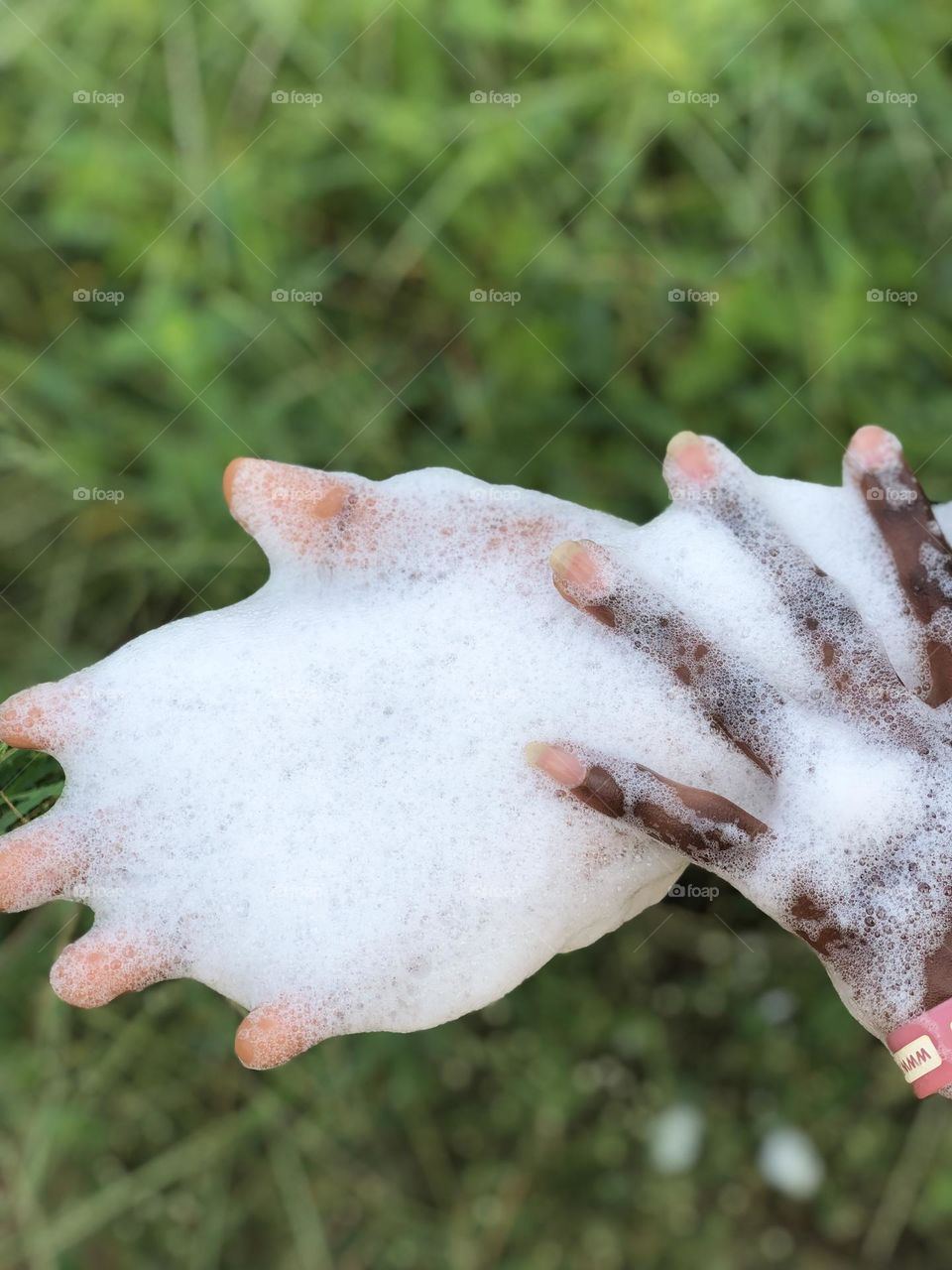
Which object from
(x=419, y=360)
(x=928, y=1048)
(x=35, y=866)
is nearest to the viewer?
(x=928, y=1048)

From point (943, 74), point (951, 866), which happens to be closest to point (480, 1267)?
point (951, 866)

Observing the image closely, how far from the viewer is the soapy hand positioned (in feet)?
2.76

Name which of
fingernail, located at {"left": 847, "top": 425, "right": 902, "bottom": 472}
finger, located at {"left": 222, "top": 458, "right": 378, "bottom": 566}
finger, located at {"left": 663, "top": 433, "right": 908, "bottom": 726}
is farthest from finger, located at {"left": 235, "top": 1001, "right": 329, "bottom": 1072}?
fingernail, located at {"left": 847, "top": 425, "right": 902, "bottom": 472}

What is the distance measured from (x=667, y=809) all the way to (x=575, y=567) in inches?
7.9

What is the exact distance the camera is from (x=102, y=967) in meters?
0.90

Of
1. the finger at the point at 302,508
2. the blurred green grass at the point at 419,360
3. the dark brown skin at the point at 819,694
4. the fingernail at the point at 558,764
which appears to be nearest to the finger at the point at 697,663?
the dark brown skin at the point at 819,694

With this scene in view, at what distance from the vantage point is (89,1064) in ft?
4.67

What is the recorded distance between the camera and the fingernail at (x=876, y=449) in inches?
36.3

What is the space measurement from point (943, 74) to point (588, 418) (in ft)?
2.10

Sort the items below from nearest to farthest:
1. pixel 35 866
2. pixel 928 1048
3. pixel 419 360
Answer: pixel 928 1048
pixel 35 866
pixel 419 360

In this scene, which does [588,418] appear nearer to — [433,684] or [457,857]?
[433,684]

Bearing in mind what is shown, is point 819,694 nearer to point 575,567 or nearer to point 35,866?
point 575,567

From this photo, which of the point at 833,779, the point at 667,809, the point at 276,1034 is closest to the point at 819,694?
the point at 833,779

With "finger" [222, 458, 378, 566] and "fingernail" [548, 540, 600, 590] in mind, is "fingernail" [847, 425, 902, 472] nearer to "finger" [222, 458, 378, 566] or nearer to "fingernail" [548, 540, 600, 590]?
"fingernail" [548, 540, 600, 590]
